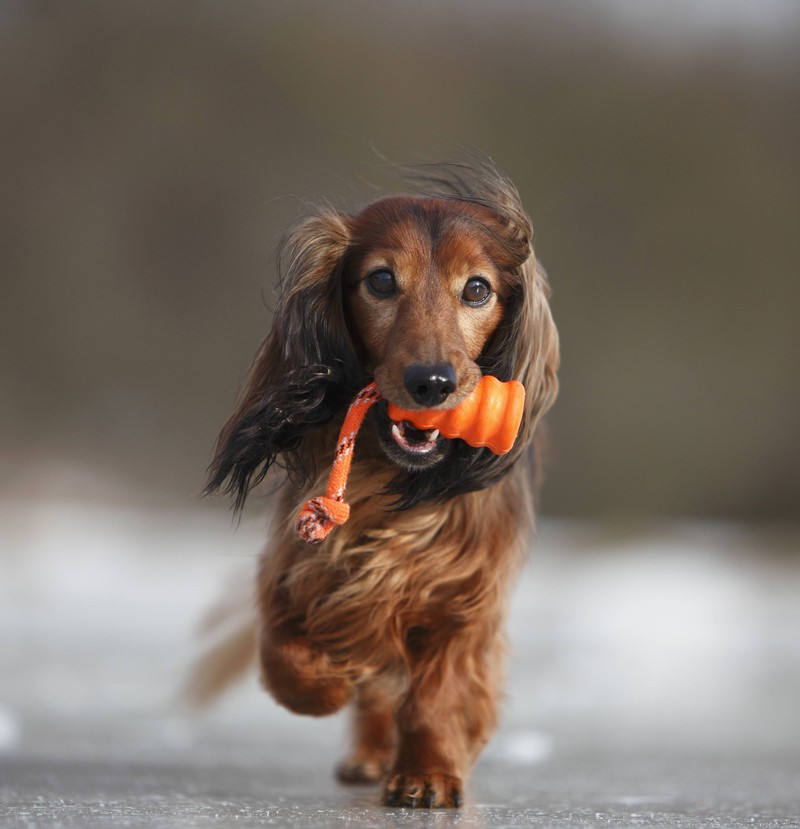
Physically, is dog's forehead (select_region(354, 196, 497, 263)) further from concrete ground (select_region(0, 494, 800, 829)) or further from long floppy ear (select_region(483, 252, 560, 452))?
concrete ground (select_region(0, 494, 800, 829))

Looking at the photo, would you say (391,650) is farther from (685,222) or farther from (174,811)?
(685,222)

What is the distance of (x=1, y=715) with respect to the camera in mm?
4297

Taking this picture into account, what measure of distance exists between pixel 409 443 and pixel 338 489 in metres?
0.17

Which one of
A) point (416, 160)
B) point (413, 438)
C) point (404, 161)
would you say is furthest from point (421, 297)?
point (404, 161)

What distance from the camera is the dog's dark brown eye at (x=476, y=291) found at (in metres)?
2.89

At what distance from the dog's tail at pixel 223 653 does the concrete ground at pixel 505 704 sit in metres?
0.09

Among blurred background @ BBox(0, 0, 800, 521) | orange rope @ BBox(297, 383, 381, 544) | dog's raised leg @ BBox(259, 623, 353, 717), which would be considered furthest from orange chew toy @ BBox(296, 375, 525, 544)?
blurred background @ BBox(0, 0, 800, 521)

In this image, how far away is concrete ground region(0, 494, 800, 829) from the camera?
9.27 feet

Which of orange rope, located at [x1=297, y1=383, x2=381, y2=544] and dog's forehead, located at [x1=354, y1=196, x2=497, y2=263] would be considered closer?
orange rope, located at [x1=297, y1=383, x2=381, y2=544]

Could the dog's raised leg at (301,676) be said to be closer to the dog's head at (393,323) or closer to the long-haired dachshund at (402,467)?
the long-haired dachshund at (402,467)

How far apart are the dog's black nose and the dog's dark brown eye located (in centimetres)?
27

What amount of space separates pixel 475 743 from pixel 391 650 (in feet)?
0.94

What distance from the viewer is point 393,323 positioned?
2814mm

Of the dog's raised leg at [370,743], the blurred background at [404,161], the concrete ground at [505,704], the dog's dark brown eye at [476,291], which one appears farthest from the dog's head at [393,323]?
the blurred background at [404,161]
